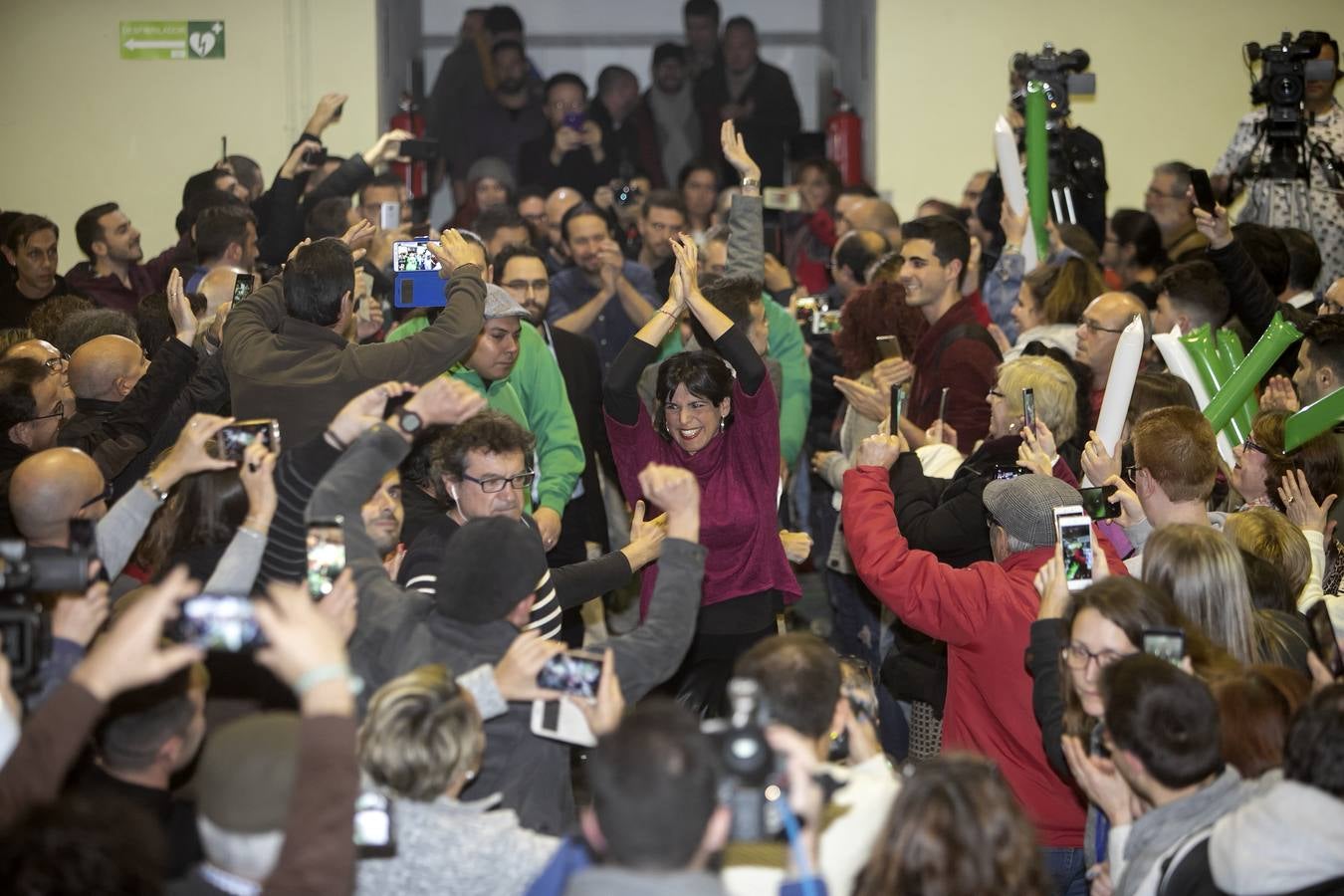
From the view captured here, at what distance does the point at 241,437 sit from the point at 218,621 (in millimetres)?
870

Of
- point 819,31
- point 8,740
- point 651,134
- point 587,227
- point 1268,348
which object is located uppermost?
point 819,31

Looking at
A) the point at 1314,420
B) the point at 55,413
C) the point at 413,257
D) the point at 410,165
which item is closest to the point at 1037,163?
the point at 1314,420

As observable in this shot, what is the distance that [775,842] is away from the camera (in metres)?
2.38

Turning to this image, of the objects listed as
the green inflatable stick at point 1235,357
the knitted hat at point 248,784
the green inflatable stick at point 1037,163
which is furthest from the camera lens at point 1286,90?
the knitted hat at point 248,784

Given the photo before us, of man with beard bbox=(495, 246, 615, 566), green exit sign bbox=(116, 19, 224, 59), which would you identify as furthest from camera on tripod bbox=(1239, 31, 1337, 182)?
green exit sign bbox=(116, 19, 224, 59)

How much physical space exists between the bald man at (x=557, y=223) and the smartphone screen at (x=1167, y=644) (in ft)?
15.1

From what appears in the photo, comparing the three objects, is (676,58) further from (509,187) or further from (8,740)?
(8,740)

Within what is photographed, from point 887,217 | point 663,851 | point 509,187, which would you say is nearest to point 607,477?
point 887,217

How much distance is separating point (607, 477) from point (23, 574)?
366 cm

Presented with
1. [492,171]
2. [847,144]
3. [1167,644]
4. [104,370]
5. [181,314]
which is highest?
[847,144]

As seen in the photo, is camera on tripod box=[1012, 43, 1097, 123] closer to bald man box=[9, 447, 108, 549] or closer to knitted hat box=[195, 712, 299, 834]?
bald man box=[9, 447, 108, 549]

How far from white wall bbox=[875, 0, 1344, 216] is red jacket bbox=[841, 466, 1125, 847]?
5.58m

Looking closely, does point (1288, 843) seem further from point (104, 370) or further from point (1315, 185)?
point (1315, 185)

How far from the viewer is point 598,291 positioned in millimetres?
6418
